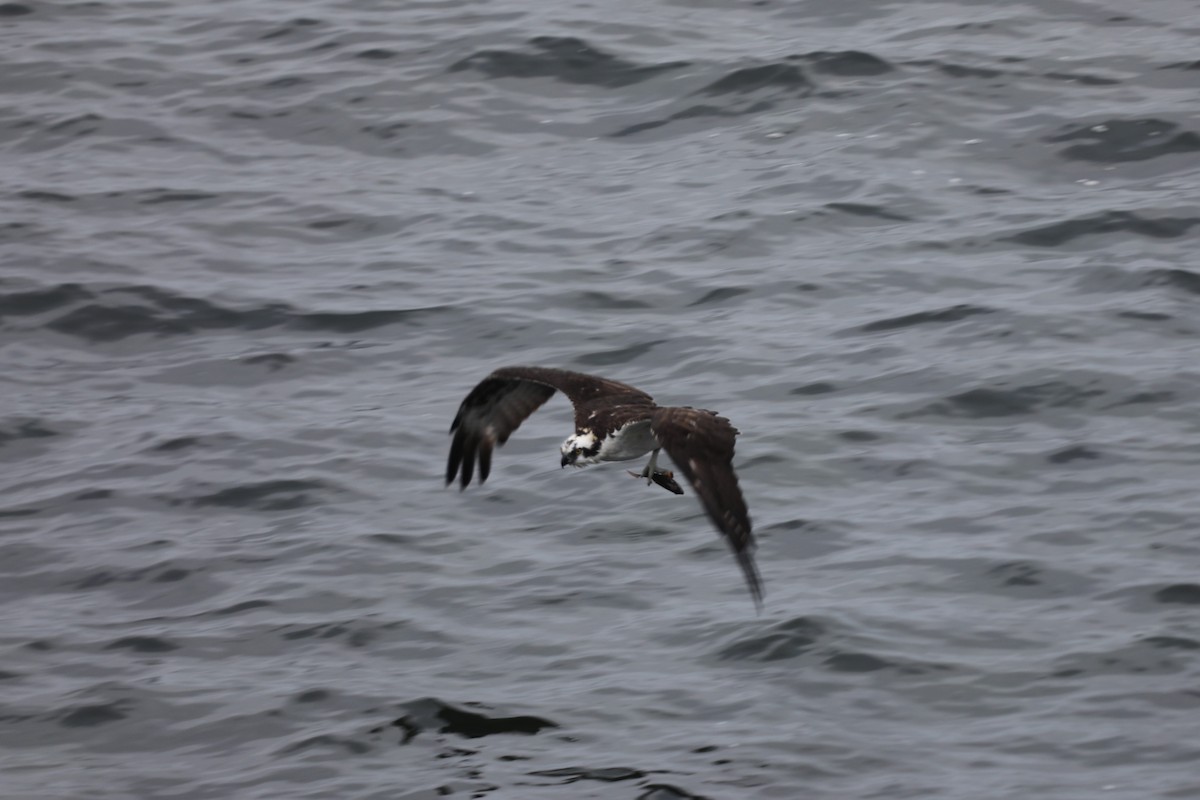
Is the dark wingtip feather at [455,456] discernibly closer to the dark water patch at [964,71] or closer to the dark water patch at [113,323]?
the dark water patch at [113,323]

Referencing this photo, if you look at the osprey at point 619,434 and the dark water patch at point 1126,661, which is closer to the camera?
the osprey at point 619,434

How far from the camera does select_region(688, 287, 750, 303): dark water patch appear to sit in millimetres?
14539

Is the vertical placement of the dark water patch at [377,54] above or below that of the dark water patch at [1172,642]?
above

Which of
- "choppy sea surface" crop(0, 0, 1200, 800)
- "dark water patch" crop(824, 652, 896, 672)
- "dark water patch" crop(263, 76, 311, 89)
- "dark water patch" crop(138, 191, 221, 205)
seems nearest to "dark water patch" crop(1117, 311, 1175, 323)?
"choppy sea surface" crop(0, 0, 1200, 800)

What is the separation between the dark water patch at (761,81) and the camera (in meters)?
18.1

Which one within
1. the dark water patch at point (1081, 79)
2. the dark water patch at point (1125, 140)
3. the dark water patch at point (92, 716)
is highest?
the dark water patch at point (1081, 79)

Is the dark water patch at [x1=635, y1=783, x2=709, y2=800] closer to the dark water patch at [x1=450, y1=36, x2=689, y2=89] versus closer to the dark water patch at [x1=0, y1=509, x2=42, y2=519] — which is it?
the dark water patch at [x1=0, y1=509, x2=42, y2=519]

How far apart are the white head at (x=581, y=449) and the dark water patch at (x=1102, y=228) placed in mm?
6621

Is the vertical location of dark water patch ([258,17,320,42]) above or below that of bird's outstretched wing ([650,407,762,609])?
above

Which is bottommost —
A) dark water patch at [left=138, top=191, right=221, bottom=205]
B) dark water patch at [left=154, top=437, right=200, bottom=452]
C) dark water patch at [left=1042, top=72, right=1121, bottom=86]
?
dark water patch at [left=154, top=437, right=200, bottom=452]

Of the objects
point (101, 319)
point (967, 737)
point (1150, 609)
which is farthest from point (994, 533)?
point (101, 319)

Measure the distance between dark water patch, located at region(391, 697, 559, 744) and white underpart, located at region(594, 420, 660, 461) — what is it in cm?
152

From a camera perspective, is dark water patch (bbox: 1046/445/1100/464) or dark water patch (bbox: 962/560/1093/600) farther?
dark water patch (bbox: 1046/445/1100/464)

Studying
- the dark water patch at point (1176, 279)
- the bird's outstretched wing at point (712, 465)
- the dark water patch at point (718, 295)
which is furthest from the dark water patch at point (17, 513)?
the dark water patch at point (1176, 279)
